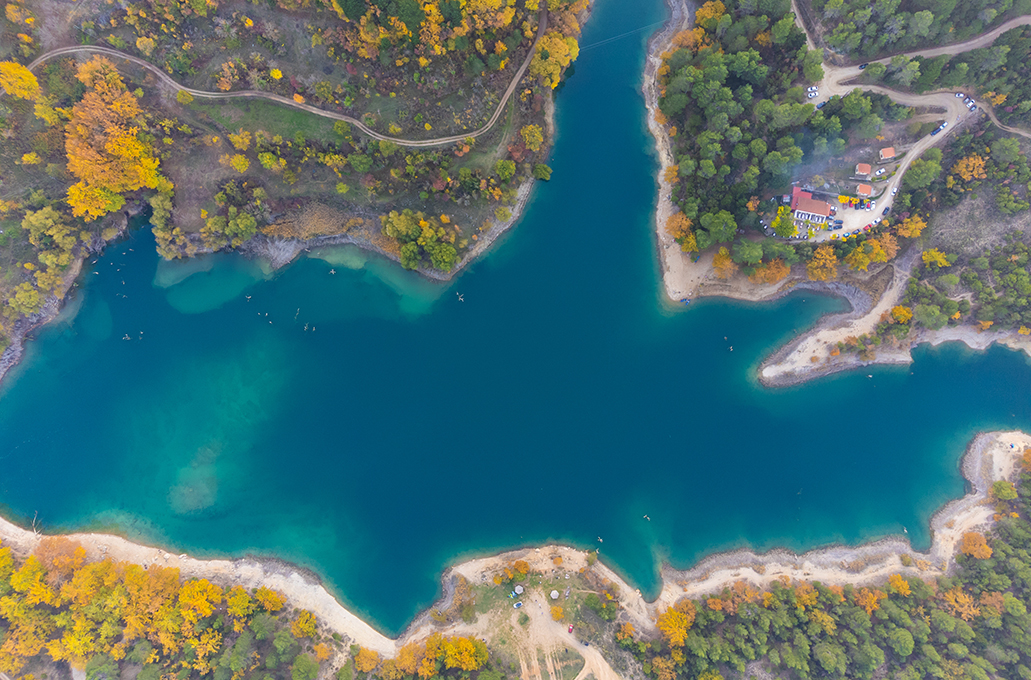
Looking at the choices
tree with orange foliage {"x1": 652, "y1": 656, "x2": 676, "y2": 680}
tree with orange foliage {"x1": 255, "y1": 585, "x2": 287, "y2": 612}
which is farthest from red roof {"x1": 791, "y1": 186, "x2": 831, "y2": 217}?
tree with orange foliage {"x1": 255, "y1": 585, "x2": 287, "y2": 612}

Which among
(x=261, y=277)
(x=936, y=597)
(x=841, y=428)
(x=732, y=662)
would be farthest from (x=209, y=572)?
(x=936, y=597)

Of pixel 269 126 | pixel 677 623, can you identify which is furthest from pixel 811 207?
pixel 269 126

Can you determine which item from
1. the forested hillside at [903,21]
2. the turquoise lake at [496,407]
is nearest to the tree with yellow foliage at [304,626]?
the turquoise lake at [496,407]

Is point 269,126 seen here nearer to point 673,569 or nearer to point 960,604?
point 673,569

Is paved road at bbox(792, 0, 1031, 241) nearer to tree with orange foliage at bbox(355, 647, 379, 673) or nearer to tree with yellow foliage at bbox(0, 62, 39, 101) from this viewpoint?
tree with orange foliage at bbox(355, 647, 379, 673)

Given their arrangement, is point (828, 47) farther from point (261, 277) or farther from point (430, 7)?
point (261, 277)

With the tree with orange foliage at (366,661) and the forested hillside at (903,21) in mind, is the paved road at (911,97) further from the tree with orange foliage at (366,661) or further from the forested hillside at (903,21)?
the tree with orange foliage at (366,661)
